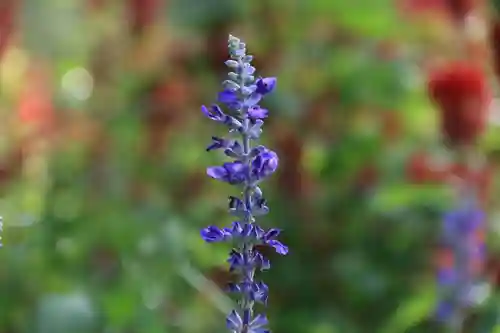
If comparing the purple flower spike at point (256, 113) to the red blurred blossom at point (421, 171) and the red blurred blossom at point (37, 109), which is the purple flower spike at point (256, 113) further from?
the red blurred blossom at point (37, 109)

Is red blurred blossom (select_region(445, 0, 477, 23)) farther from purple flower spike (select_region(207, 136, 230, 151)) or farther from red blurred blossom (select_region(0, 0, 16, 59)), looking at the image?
purple flower spike (select_region(207, 136, 230, 151))

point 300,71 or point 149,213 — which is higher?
point 300,71

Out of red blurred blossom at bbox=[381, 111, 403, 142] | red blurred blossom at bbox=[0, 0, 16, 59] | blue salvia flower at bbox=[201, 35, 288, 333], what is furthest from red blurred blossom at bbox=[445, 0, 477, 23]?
blue salvia flower at bbox=[201, 35, 288, 333]

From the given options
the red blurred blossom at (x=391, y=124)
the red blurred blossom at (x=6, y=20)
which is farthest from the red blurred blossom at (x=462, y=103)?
the red blurred blossom at (x=6, y=20)

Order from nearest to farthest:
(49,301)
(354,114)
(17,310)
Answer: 1. (49,301)
2. (17,310)
3. (354,114)

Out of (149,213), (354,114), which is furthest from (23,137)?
(354,114)

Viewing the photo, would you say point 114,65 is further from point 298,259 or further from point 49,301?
point 49,301

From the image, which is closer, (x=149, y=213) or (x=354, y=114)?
(x=149, y=213)

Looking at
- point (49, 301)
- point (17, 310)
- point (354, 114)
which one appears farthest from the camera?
point (354, 114)
